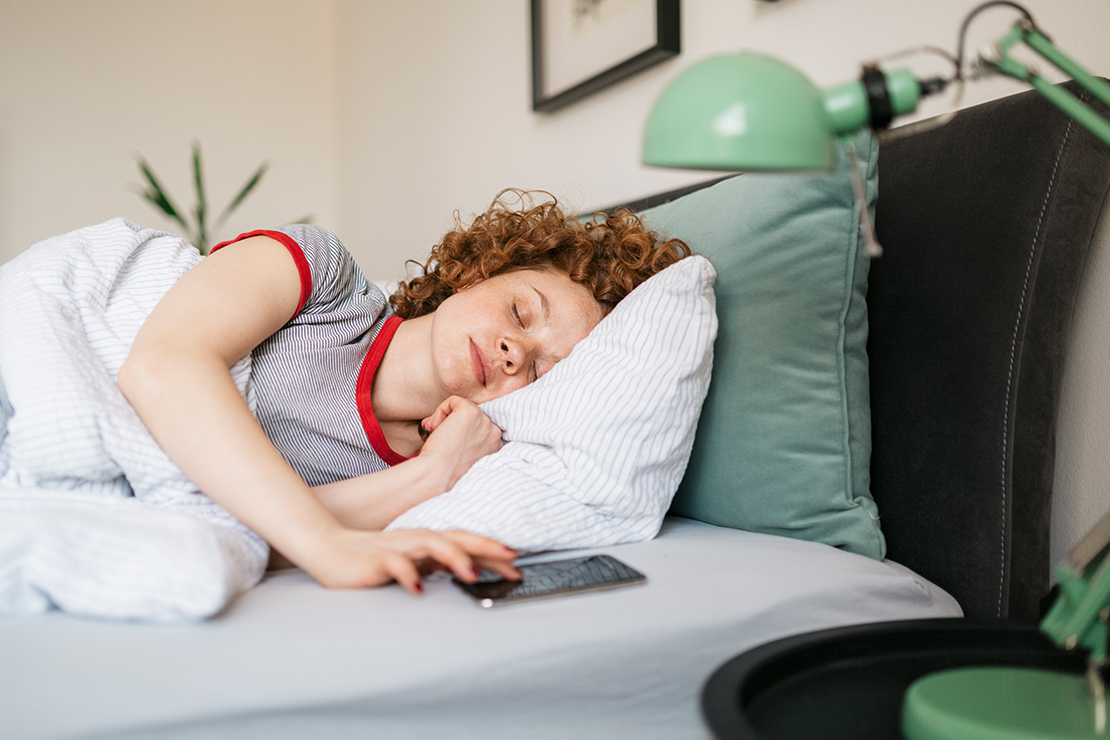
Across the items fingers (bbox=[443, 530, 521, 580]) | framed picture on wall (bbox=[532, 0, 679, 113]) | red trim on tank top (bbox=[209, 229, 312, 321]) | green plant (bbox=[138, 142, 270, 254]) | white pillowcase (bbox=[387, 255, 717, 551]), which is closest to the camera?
fingers (bbox=[443, 530, 521, 580])

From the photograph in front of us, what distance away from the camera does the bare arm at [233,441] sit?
2.45 ft

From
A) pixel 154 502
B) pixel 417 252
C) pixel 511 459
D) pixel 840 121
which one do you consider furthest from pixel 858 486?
pixel 417 252

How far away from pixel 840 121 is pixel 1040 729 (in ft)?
1.33

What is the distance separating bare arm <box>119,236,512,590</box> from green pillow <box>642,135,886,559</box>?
Answer: 0.41m

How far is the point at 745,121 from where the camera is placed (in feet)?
1.56

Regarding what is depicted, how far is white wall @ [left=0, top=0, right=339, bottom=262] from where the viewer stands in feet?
9.30

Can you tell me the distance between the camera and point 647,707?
0.67 metres

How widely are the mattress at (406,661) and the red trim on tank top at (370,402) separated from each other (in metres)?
0.39

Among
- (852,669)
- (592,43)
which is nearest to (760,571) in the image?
(852,669)

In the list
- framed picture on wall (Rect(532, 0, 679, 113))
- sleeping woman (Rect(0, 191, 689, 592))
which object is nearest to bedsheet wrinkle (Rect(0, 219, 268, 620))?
sleeping woman (Rect(0, 191, 689, 592))

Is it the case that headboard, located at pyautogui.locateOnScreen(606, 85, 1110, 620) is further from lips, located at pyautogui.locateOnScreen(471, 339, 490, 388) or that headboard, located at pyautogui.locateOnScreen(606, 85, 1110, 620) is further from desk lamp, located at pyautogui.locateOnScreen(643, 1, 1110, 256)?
lips, located at pyautogui.locateOnScreen(471, 339, 490, 388)

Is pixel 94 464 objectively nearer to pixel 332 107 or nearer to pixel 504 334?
pixel 504 334

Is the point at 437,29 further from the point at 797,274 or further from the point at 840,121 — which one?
the point at 840,121

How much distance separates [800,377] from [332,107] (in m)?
3.06
